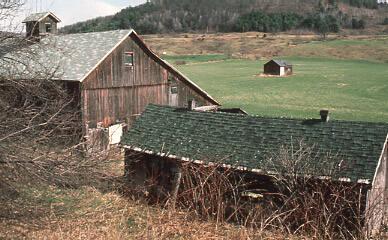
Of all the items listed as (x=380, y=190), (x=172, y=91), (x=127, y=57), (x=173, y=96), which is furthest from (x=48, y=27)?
(x=380, y=190)

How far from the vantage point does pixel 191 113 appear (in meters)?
19.2

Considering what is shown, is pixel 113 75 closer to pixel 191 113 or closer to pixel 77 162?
pixel 191 113

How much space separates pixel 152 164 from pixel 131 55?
10.4 metres

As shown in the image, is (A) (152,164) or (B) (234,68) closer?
(A) (152,164)

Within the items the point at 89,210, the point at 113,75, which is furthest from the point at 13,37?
the point at 113,75

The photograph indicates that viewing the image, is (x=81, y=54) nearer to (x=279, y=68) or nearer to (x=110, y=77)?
(x=110, y=77)

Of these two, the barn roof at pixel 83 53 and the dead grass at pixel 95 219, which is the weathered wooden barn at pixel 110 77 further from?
the dead grass at pixel 95 219

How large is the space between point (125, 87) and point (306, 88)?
1622 inches

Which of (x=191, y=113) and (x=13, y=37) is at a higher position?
(x=13, y=37)

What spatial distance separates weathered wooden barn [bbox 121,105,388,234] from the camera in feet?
46.9

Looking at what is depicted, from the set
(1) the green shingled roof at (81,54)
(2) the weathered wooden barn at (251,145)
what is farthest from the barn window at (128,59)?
(2) the weathered wooden barn at (251,145)

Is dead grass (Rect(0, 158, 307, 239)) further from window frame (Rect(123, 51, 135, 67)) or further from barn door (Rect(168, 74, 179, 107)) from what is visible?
barn door (Rect(168, 74, 179, 107))

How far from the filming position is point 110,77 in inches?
1018

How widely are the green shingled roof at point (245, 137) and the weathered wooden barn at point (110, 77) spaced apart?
16.8 ft
